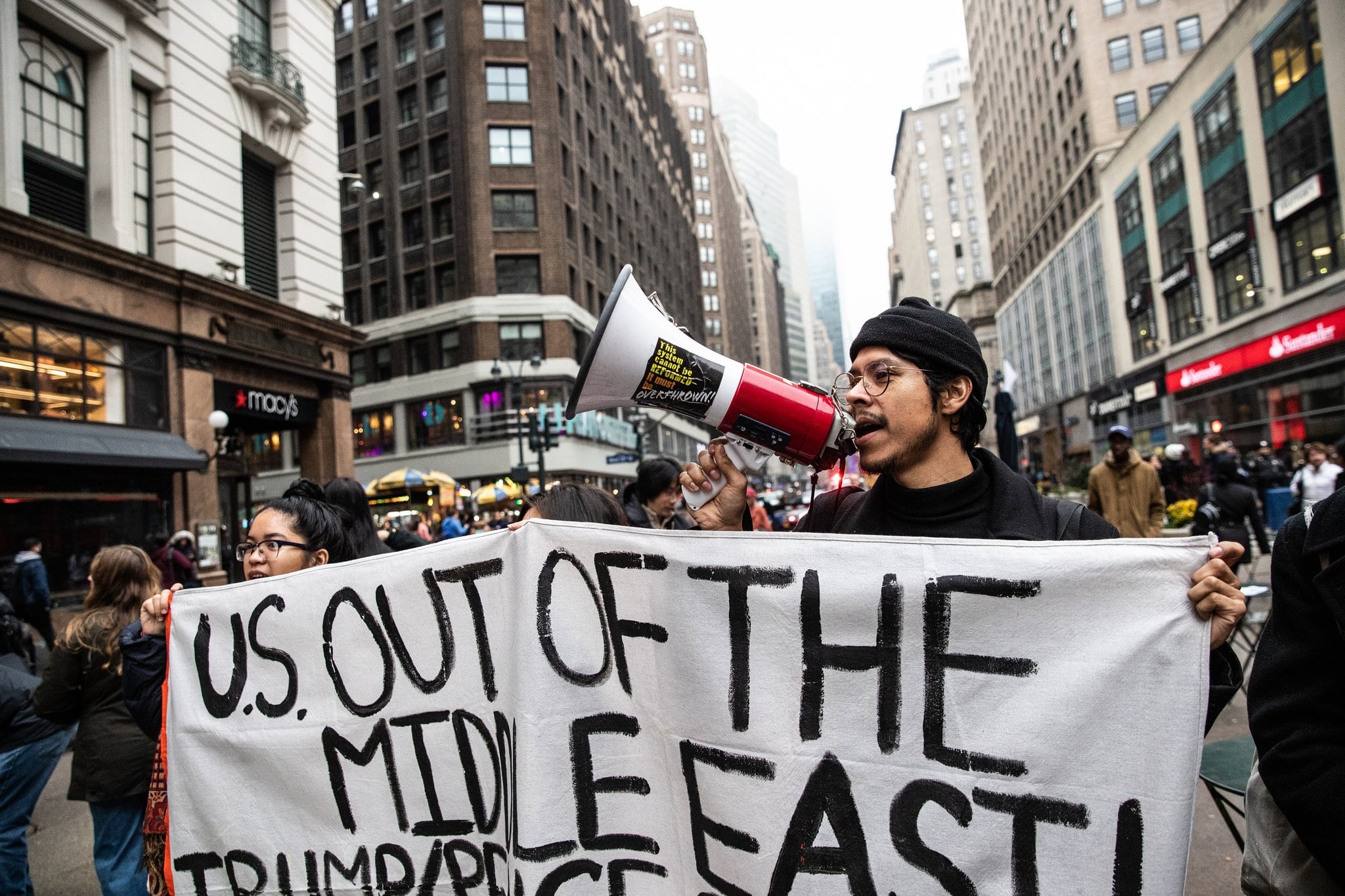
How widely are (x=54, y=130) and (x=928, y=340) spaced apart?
14.2m

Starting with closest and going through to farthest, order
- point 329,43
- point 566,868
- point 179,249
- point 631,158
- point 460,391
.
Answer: point 566,868
point 179,249
point 329,43
point 460,391
point 631,158

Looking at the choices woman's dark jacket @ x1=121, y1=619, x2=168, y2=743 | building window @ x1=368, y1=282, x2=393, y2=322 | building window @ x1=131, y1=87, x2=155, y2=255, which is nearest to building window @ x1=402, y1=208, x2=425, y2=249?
building window @ x1=368, y1=282, x2=393, y2=322

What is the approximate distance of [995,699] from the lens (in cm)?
181

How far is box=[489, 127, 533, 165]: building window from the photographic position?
33.2 metres

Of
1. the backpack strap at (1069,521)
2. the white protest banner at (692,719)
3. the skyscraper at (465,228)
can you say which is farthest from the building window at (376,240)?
the backpack strap at (1069,521)

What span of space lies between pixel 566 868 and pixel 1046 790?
120 centimetres

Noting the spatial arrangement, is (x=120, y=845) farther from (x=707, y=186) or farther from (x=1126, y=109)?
(x=707, y=186)

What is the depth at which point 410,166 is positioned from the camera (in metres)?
34.8

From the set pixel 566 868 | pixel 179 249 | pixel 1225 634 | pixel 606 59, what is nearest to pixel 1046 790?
pixel 1225 634

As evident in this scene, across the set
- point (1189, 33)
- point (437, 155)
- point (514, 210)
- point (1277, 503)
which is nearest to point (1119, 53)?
point (1189, 33)

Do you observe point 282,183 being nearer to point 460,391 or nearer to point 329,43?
point 329,43

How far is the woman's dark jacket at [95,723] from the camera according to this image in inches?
120

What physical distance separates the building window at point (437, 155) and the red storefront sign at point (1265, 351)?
104ft

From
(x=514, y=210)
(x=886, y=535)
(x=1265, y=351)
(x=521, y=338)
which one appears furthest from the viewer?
(x=514, y=210)
